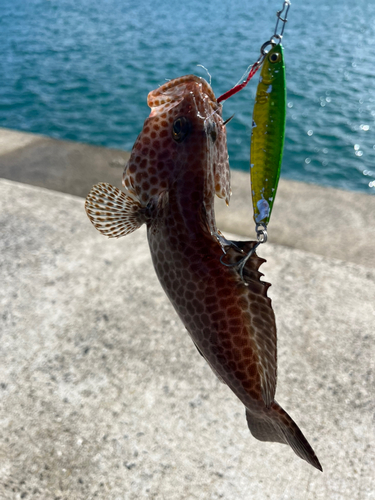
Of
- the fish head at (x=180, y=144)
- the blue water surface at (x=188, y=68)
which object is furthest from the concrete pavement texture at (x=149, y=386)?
the blue water surface at (x=188, y=68)

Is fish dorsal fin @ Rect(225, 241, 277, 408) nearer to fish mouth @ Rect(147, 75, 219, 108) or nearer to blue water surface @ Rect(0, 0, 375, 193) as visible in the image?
fish mouth @ Rect(147, 75, 219, 108)

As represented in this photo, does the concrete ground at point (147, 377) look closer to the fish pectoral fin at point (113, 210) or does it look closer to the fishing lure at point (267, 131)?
the fish pectoral fin at point (113, 210)

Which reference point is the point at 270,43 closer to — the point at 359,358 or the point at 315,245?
the point at 359,358

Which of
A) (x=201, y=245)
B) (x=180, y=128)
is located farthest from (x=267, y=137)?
(x=201, y=245)

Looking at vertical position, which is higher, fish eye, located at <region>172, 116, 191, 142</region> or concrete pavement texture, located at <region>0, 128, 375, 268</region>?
fish eye, located at <region>172, 116, 191, 142</region>

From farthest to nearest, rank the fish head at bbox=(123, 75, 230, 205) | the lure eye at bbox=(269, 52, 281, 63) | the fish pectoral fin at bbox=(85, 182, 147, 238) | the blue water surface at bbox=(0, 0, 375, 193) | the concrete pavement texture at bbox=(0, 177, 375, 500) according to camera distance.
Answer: the blue water surface at bbox=(0, 0, 375, 193) < the concrete pavement texture at bbox=(0, 177, 375, 500) < the fish pectoral fin at bbox=(85, 182, 147, 238) < the fish head at bbox=(123, 75, 230, 205) < the lure eye at bbox=(269, 52, 281, 63)

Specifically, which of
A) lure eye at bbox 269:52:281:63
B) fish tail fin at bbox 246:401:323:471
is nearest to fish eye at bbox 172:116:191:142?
lure eye at bbox 269:52:281:63
